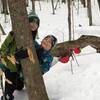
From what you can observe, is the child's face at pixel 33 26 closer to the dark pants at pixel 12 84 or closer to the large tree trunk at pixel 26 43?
the large tree trunk at pixel 26 43

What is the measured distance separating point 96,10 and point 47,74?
23.2m

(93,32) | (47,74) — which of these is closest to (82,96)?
(47,74)

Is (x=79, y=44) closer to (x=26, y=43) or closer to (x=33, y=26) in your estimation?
(x=33, y=26)

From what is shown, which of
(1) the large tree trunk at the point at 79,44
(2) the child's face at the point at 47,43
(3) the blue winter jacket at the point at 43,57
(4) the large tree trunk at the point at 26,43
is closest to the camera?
(4) the large tree trunk at the point at 26,43

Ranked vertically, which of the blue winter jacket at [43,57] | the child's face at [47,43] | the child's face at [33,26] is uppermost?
the child's face at [33,26]

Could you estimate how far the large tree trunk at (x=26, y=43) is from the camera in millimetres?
4758

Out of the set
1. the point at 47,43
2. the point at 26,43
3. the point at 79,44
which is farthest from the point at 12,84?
→ the point at 79,44

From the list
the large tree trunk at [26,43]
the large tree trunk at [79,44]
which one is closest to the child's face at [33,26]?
the large tree trunk at [26,43]

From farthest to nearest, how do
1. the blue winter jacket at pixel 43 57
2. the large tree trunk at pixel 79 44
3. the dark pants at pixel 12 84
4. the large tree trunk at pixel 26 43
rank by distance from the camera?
the large tree trunk at pixel 79 44 → the dark pants at pixel 12 84 → the blue winter jacket at pixel 43 57 → the large tree trunk at pixel 26 43

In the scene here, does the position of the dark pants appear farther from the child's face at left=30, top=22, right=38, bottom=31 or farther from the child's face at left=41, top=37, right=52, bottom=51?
the child's face at left=30, top=22, right=38, bottom=31

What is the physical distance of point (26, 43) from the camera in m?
4.85

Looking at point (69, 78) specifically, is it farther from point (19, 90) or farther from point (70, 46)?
point (19, 90)

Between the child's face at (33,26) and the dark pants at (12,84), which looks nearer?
the child's face at (33,26)

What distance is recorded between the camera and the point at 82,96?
509cm
